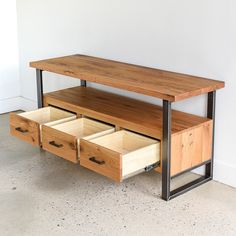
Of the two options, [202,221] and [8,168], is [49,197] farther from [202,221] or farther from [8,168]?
[202,221]

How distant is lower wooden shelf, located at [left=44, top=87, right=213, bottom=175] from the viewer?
96.7 inches

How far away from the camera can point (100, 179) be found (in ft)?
8.97

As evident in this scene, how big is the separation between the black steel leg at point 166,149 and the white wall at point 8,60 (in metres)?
1.93

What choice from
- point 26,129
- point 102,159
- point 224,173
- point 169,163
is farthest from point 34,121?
point 224,173

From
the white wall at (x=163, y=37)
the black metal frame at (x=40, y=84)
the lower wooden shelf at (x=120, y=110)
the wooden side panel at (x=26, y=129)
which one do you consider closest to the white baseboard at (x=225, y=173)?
the white wall at (x=163, y=37)

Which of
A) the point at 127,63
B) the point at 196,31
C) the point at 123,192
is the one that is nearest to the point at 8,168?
the point at 123,192

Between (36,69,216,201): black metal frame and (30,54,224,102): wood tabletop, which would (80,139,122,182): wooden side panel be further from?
(30,54,224,102): wood tabletop

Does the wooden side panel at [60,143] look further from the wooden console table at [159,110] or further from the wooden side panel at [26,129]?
the wooden console table at [159,110]

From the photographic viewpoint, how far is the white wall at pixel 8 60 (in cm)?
381

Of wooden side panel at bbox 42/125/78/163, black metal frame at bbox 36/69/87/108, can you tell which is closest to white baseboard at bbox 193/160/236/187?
wooden side panel at bbox 42/125/78/163

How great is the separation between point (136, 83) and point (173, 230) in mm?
720

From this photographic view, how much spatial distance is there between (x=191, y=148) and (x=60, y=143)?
0.66 metres

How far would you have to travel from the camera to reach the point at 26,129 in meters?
2.77

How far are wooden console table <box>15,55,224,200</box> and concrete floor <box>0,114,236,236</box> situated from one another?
140mm
